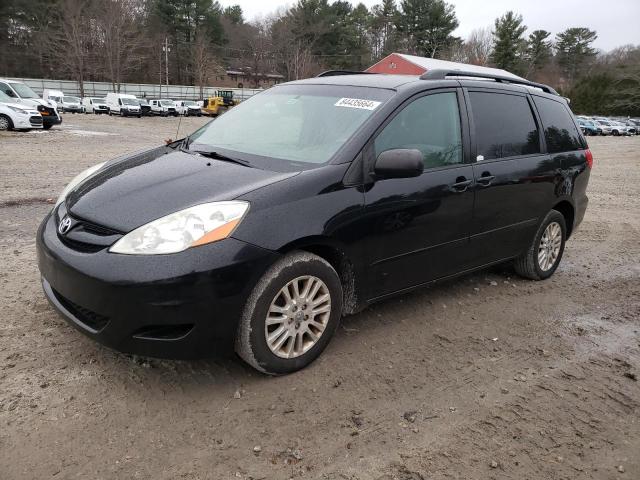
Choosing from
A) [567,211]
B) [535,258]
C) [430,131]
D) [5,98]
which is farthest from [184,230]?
[5,98]

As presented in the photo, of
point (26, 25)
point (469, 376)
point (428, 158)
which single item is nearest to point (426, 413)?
point (469, 376)

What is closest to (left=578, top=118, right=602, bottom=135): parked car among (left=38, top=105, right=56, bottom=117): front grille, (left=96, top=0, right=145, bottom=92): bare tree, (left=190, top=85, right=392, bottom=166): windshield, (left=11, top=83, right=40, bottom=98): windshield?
(left=38, top=105, right=56, bottom=117): front grille

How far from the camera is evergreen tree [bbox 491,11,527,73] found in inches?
2849

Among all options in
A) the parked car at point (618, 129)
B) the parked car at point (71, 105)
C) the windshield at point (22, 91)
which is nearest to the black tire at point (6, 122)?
the windshield at point (22, 91)

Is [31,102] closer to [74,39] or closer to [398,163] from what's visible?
[398,163]

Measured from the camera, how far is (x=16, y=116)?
17.9 metres

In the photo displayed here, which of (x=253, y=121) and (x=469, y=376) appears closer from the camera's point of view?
(x=469, y=376)

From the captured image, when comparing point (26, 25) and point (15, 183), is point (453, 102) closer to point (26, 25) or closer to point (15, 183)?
point (15, 183)

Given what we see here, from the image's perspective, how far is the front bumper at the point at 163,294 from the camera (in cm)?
256

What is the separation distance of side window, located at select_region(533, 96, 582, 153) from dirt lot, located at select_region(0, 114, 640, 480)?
60.4 inches

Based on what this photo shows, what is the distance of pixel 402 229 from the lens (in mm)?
3459

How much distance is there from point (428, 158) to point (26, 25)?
72.7m

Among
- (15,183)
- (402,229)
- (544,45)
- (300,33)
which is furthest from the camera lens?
(544,45)

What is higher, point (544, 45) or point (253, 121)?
point (544, 45)
